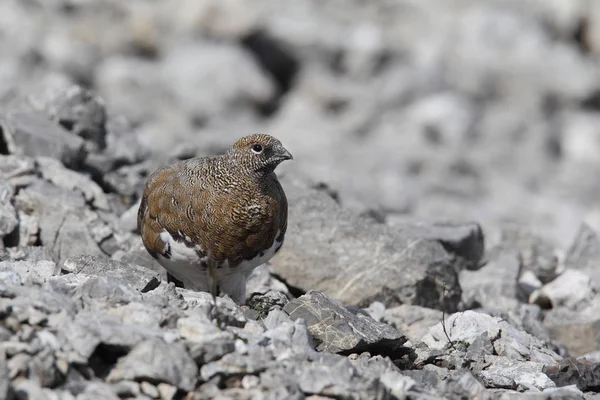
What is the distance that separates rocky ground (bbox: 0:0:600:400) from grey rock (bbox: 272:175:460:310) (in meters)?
0.02

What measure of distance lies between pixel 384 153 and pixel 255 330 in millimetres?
13518

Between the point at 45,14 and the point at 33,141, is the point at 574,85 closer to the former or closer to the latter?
the point at 45,14

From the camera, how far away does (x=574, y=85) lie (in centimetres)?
2412

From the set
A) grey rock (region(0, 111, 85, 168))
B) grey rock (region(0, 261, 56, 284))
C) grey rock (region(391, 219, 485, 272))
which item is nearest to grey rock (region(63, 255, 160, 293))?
grey rock (region(0, 261, 56, 284))

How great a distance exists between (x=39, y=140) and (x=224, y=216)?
3838 mm

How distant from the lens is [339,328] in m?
7.07

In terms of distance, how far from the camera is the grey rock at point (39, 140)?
10523mm

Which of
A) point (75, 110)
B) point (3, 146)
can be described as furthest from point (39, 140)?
point (75, 110)

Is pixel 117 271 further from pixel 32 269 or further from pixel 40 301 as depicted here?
pixel 40 301

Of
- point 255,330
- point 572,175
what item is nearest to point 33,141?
point 255,330

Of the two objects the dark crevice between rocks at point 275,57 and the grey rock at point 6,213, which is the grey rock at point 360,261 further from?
the dark crevice between rocks at point 275,57

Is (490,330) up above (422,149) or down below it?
above

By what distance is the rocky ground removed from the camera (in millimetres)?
6074

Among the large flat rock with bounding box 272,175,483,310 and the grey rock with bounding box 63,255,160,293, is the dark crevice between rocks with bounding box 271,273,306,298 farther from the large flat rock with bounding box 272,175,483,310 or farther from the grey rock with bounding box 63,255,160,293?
the grey rock with bounding box 63,255,160,293
